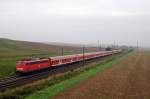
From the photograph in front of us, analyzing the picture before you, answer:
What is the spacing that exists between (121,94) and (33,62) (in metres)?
19.5

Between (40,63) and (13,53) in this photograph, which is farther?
(13,53)

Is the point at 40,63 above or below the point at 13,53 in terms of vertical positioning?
below

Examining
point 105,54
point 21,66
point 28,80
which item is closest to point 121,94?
point 28,80

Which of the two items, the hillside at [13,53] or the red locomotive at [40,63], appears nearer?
the red locomotive at [40,63]

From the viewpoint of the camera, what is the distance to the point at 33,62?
36438 mm

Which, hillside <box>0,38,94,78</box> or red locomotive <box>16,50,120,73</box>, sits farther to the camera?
hillside <box>0,38,94,78</box>

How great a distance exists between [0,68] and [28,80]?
11.2 metres

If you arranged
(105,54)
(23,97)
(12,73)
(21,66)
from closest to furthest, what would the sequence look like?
(23,97), (21,66), (12,73), (105,54)

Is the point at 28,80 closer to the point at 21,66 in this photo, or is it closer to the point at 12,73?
the point at 21,66

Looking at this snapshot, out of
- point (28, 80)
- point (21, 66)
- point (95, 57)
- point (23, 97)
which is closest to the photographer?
point (23, 97)

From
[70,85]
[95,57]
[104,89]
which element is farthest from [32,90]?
[95,57]

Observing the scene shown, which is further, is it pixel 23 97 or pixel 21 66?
pixel 21 66

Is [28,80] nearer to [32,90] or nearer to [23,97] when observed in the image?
[32,90]

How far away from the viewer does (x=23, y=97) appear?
64.4 feet
